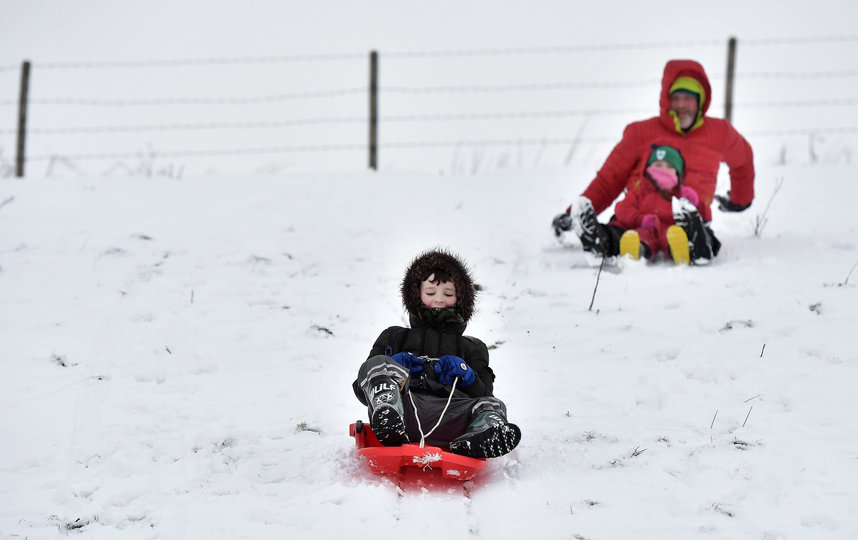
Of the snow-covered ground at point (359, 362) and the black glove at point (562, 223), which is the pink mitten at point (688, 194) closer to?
the snow-covered ground at point (359, 362)

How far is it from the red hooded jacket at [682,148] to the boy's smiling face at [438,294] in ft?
8.56

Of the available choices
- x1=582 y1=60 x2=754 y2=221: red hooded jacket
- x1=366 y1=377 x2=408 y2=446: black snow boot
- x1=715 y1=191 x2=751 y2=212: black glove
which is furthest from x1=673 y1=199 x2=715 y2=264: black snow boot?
x1=366 y1=377 x2=408 y2=446: black snow boot

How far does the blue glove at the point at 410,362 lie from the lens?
309 cm

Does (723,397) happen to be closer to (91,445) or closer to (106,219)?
(91,445)

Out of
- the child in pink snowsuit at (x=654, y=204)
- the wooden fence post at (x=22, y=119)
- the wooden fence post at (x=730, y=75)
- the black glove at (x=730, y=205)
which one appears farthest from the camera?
the wooden fence post at (x=22, y=119)

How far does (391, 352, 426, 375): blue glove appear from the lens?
3092 mm

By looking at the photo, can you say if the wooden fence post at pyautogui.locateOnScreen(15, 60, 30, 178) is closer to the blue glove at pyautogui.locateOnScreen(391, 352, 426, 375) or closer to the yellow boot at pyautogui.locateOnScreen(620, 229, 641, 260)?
the yellow boot at pyautogui.locateOnScreen(620, 229, 641, 260)

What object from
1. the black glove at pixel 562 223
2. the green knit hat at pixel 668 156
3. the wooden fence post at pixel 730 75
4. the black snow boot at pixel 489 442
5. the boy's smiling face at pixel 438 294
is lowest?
the black snow boot at pixel 489 442

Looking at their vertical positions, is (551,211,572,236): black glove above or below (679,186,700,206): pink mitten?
below

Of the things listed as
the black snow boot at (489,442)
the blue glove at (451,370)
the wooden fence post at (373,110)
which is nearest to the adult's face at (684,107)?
the blue glove at (451,370)

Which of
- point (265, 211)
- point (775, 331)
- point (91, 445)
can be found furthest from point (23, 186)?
point (775, 331)

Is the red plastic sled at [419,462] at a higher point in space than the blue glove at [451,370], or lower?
lower

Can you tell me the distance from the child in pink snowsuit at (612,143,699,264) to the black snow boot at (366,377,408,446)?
267 cm

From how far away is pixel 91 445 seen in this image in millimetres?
3053
